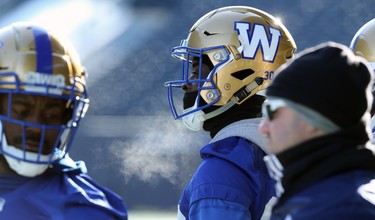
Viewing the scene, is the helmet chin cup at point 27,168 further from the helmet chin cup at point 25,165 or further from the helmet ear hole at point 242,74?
the helmet ear hole at point 242,74

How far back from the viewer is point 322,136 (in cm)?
169

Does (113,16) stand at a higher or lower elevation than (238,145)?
lower

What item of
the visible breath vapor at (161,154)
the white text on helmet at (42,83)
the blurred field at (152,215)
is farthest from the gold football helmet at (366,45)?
the blurred field at (152,215)

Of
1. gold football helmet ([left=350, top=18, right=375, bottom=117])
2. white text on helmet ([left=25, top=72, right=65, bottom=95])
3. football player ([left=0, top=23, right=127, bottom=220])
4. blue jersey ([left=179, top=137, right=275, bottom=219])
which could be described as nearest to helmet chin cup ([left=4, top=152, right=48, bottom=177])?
football player ([left=0, top=23, right=127, bottom=220])

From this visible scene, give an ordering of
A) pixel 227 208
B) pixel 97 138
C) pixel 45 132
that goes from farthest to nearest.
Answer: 1. pixel 97 138
2. pixel 227 208
3. pixel 45 132

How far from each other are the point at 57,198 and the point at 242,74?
1.09 metres

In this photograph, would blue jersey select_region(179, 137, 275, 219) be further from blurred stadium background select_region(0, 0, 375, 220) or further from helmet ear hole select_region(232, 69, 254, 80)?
blurred stadium background select_region(0, 0, 375, 220)

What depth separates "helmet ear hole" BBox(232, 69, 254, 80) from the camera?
2.97 metres

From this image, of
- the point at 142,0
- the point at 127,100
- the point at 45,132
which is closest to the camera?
the point at 45,132

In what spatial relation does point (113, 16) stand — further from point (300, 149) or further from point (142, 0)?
point (300, 149)

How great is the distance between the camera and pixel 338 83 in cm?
171

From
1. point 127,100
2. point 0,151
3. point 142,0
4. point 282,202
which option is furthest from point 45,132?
point 142,0

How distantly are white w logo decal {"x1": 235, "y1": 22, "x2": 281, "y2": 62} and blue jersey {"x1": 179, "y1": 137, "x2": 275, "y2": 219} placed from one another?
42 cm

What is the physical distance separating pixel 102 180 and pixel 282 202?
4074 millimetres
